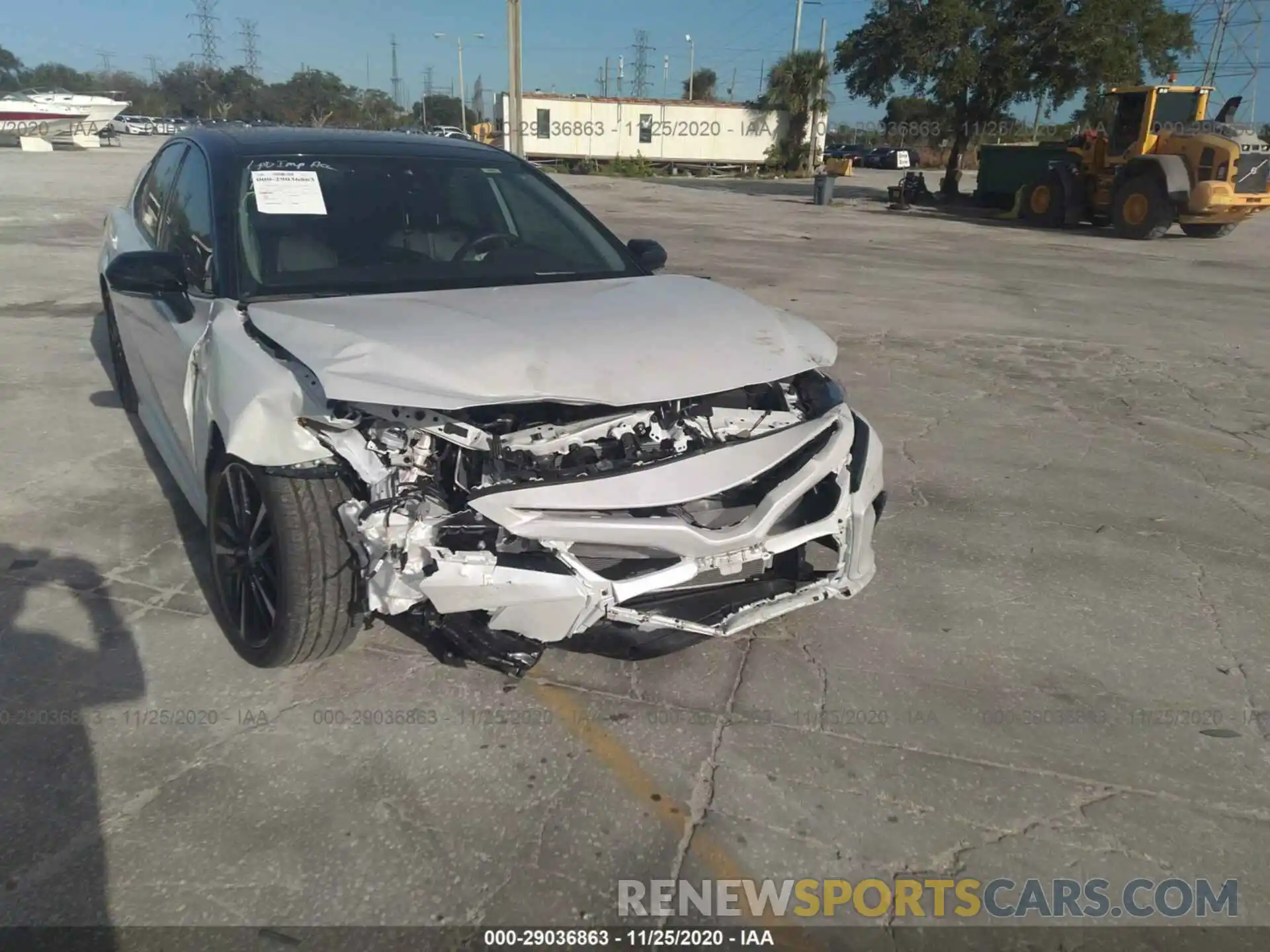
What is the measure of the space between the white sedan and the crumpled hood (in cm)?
1

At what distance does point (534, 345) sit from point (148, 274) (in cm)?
149

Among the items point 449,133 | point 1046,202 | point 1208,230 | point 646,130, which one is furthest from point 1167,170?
point 646,130

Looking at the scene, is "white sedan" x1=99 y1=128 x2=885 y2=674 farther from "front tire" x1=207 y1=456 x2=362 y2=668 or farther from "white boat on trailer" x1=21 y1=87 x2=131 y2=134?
"white boat on trailer" x1=21 y1=87 x2=131 y2=134

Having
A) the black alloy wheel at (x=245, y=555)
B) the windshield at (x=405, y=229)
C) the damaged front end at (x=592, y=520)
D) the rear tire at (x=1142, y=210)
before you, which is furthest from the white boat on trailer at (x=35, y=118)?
the damaged front end at (x=592, y=520)

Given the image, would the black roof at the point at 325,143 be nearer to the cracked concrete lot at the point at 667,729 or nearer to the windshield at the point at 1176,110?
the cracked concrete lot at the point at 667,729

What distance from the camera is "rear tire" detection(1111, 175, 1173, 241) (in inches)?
679

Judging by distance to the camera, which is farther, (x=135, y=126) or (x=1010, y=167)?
(x=135, y=126)

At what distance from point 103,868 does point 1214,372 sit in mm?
8173

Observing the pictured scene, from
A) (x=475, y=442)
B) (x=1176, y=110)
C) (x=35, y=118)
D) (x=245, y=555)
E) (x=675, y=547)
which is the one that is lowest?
(x=245, y=555)

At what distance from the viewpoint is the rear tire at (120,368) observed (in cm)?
520

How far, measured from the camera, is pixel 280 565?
8.90 feet

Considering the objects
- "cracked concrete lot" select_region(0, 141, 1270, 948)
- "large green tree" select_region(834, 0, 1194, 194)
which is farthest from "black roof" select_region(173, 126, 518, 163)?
"large green tree" select_region(834, 0, 1194, 194)

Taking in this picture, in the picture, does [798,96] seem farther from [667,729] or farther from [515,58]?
[667,729]

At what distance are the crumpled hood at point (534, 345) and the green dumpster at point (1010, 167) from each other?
20158 millimetres
